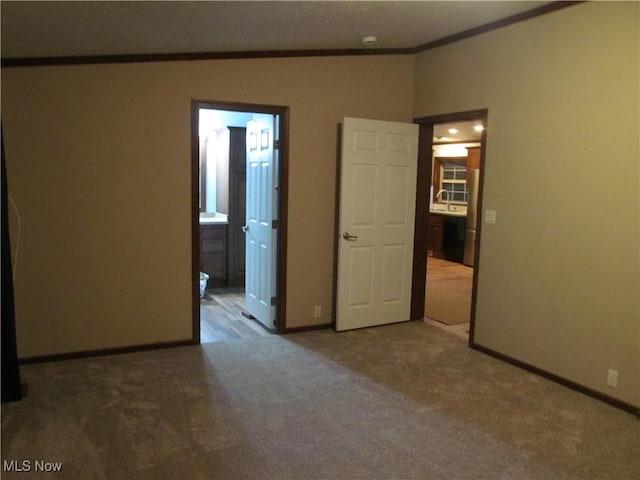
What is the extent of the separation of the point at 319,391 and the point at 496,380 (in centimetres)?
129

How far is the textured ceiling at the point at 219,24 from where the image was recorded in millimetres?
A: 2590

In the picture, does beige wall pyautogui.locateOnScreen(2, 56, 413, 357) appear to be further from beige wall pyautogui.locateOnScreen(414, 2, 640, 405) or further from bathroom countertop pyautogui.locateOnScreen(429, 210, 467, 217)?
bathroom countertop pyautogui.locateOnScreen(429, 210, 467, 217)

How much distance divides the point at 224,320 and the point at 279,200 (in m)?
1.40

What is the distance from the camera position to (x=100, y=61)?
354 centimetres

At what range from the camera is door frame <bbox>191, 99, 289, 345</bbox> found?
3.91m

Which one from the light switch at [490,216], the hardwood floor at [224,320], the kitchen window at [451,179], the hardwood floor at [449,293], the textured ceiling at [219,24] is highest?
the textured ceiling at [219,24]

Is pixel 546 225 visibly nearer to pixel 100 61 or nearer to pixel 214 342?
pixel 214 342

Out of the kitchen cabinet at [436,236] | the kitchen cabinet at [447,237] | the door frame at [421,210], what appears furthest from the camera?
the kitchen cabinet at [436,236]

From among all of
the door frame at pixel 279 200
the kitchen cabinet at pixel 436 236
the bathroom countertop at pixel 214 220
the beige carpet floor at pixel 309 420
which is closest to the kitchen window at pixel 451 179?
the kitchen cabinet at pixel 436 236

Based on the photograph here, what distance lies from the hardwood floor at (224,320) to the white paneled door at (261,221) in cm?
14

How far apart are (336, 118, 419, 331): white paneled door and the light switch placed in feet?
2.89

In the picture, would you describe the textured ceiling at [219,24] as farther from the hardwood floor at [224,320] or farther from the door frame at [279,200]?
the hardwood floor at [224,320]

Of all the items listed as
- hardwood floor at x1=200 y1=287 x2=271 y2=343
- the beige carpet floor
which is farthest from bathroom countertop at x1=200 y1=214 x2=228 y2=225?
the beige carpet floor

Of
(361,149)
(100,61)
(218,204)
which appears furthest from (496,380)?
(218,204)
